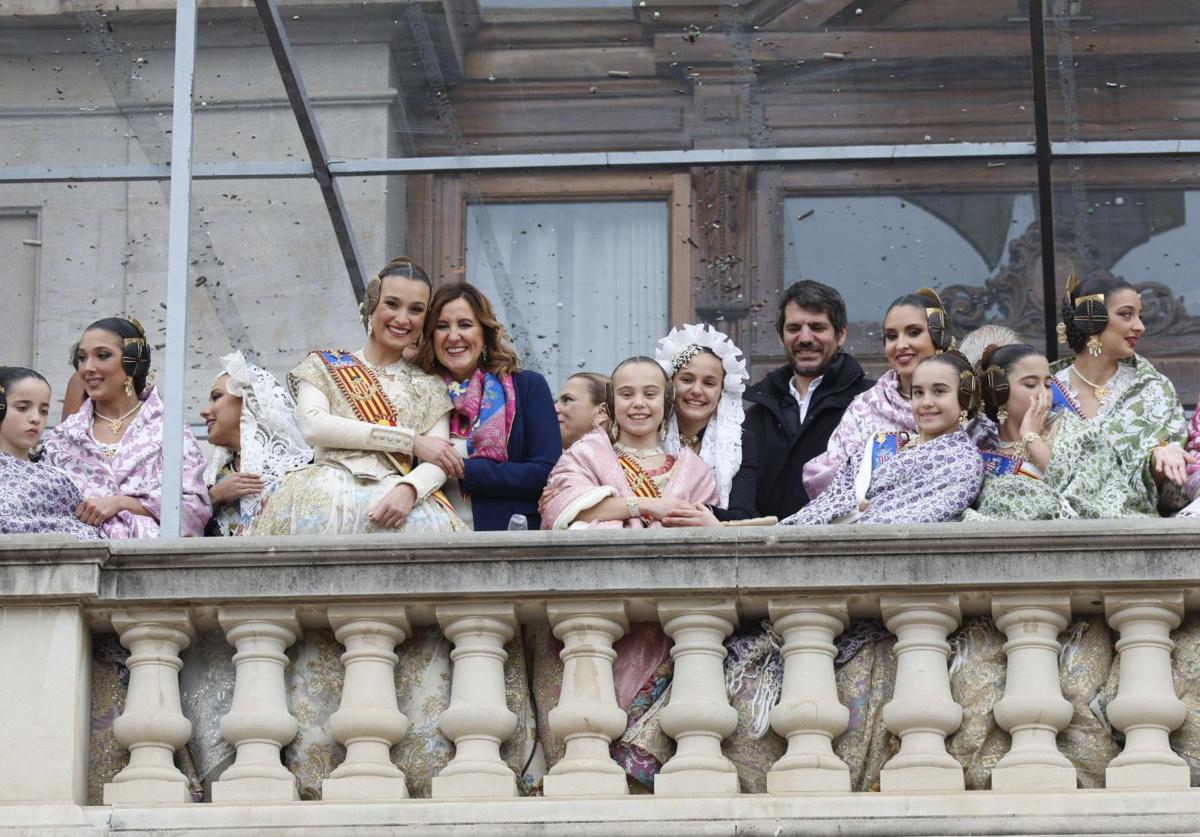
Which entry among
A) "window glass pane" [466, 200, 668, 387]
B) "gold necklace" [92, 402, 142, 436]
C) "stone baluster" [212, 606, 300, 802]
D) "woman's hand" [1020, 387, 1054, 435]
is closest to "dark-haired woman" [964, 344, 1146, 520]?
"woman's hand" [1020, 387, 1054, 435]

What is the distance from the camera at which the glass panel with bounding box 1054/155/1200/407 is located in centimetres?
1177

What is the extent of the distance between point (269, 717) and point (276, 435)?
1.84 meters

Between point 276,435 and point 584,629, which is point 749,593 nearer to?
point 584,629

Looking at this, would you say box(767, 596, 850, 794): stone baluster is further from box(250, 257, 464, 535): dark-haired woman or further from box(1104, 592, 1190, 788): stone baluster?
box(250, 257, 464, 535): dark-haired woman

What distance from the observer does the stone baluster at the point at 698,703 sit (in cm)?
834

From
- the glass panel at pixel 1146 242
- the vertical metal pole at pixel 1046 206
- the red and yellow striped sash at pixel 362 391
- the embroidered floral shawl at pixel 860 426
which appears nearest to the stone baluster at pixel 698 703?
the red and yellow striped sash at pixel 362 391

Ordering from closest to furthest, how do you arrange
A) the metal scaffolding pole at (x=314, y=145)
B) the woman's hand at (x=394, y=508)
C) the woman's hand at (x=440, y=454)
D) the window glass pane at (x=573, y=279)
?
1. the woman's hand at (x=394, y=508)
2. the woman's hand at (x=440, y=454)
3. the metal scaffolding pole at (x=314, y=145)
4. the window glass pane at (x=573, y=279)

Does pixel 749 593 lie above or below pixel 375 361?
below

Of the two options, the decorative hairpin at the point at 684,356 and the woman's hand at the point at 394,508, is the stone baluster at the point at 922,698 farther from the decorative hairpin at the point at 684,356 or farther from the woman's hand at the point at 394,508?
the decorative hairpin at the point at 684,356

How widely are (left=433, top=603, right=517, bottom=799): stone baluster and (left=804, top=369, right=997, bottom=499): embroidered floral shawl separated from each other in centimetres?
154

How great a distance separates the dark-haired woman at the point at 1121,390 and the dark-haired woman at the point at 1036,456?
0.39 feet

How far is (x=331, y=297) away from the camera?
38.6 ft

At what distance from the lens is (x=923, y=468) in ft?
29.8

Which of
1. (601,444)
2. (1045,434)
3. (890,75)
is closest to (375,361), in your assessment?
(601,444)
